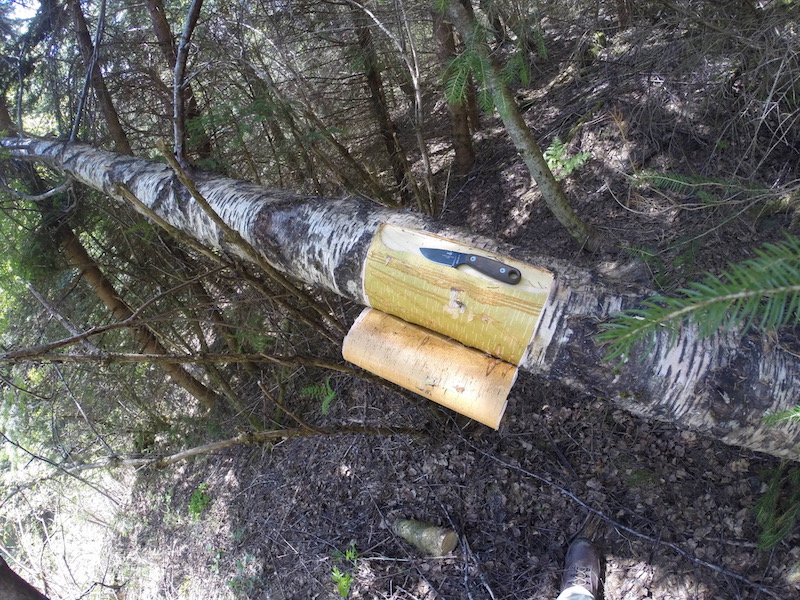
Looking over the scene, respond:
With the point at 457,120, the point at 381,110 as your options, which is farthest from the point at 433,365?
the point at 457,120

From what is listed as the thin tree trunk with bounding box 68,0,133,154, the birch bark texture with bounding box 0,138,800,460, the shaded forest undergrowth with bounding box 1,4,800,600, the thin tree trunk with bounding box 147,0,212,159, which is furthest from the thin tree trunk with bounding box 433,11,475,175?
the thin tree trunk with bounding box 68,0,133,154

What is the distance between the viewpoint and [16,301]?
17.0ft

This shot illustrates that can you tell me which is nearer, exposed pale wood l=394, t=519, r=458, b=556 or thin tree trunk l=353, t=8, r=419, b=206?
exposed pale wood l=394, t=519, r=458, b=556

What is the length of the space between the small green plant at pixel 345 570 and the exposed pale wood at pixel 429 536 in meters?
0.35

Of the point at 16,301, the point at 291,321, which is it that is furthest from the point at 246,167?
the point at 16,301

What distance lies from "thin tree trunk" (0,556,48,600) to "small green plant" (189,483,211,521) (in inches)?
106

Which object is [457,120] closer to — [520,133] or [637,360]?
[520,133]

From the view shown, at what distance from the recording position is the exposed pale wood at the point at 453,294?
1774mm

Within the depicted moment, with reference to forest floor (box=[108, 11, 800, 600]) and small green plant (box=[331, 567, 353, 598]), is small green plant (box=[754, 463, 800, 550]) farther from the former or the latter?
small green plant (box=[331, 567, 353, 598])

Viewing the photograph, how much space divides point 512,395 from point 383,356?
1783 mm

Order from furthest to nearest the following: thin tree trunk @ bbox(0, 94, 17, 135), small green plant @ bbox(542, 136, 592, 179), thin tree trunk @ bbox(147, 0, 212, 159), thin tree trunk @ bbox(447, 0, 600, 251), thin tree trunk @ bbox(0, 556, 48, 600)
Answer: thin tree trunk @ bbox(0, 94, 17, 135)
small green plant @ bbox(542, 136, 592, 179)
thin tree trunk @ bbox(147, 0, 212, 159)
thin tree trunk @ bbox(447, 0, 600, 251)
thin tree trunk @ bbox(0, 556, 48, 600)

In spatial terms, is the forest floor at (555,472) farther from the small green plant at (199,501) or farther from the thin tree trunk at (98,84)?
the thin tree trunk at (98,84)

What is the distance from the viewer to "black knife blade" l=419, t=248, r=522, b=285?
1.78m

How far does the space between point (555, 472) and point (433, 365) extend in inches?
63.0
